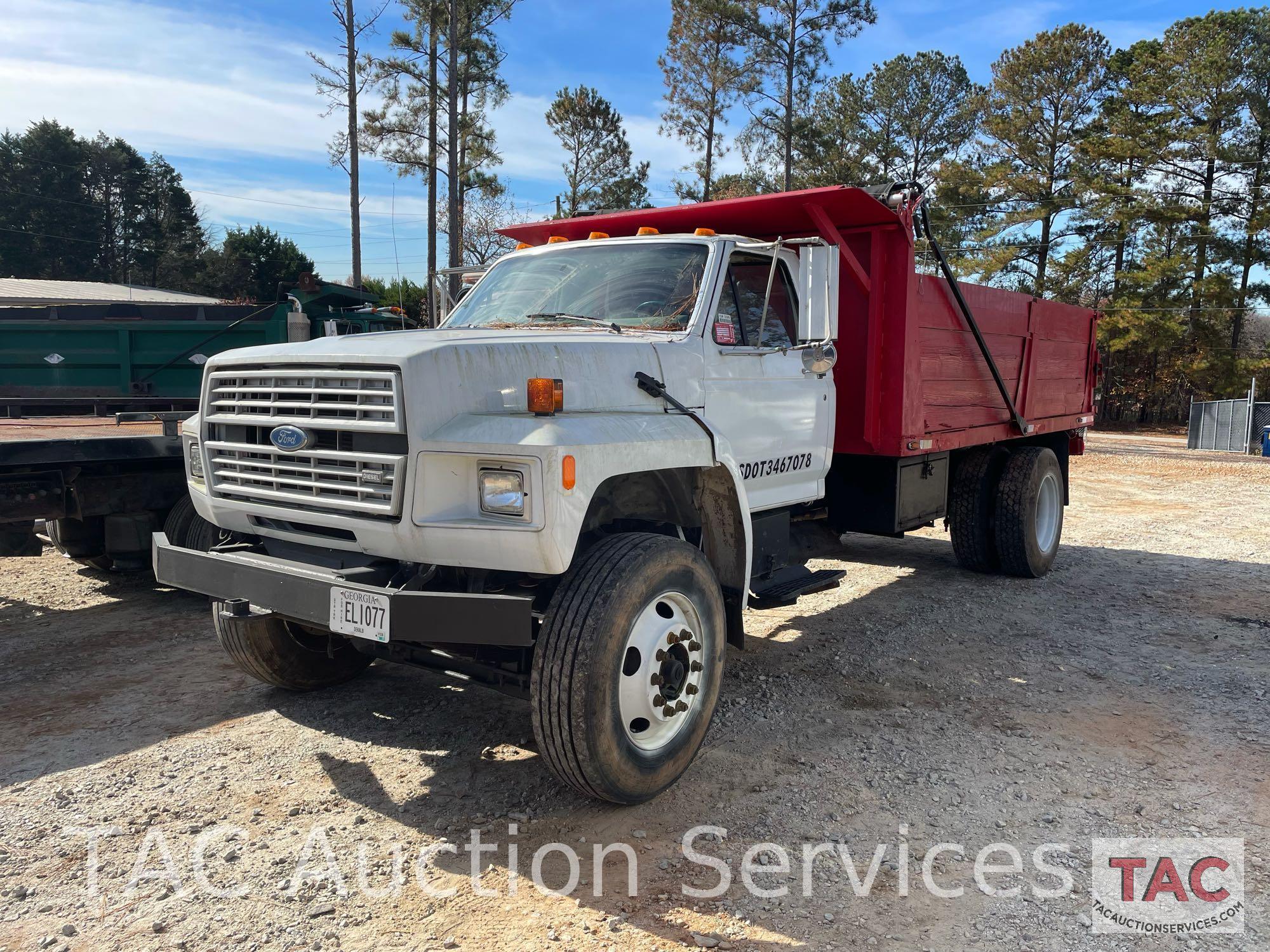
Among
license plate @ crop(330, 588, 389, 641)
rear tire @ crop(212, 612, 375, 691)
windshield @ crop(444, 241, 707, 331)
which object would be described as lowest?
rear tire @ crop(212, 612, 375, 691)

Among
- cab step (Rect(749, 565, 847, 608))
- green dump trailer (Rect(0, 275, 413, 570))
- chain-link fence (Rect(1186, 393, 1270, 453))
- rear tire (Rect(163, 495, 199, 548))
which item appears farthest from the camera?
chain-link fence (Rect(1186, 393, 1270, 453))

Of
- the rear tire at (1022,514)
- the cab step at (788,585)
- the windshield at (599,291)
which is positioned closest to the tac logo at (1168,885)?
the cab step at (788,585)

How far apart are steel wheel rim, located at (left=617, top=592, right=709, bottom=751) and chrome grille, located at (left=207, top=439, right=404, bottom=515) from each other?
1.06 metres

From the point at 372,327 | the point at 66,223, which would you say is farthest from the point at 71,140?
the point at 372,327

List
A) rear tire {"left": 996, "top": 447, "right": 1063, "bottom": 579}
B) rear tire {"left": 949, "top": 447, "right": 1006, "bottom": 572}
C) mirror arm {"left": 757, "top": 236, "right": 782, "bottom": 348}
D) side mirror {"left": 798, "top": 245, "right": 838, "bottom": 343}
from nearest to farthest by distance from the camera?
side mirror {"left": 798, "top": 245, "right": 838, "bottom": 343} → mirror arm {"left": 757, "top": 236, "right": 782, "bottom": 348} → rear tire {"left": 996, "top": 447, "right": 1063, "bottom": 579} → rear tire {"left": 949, "top": 447, "right": 1006, "bottom": 572}

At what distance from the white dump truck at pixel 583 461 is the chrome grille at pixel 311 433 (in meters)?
0.01

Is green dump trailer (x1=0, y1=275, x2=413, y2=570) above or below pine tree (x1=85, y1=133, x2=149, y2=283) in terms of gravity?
below

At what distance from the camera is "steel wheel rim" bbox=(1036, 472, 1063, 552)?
802 centimetres

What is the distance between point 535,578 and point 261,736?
1.77m

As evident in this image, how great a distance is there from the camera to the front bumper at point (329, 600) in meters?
3.13

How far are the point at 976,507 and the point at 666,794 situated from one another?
489 cm

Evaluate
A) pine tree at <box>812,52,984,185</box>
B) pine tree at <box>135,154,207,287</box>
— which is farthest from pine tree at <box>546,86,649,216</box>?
pine tree at <box>135,154,207,287</box>

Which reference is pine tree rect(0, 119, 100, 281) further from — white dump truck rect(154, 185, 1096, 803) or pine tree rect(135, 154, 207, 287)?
white dump truck rect(154, 185, 1096, 803)

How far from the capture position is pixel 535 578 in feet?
11.8
